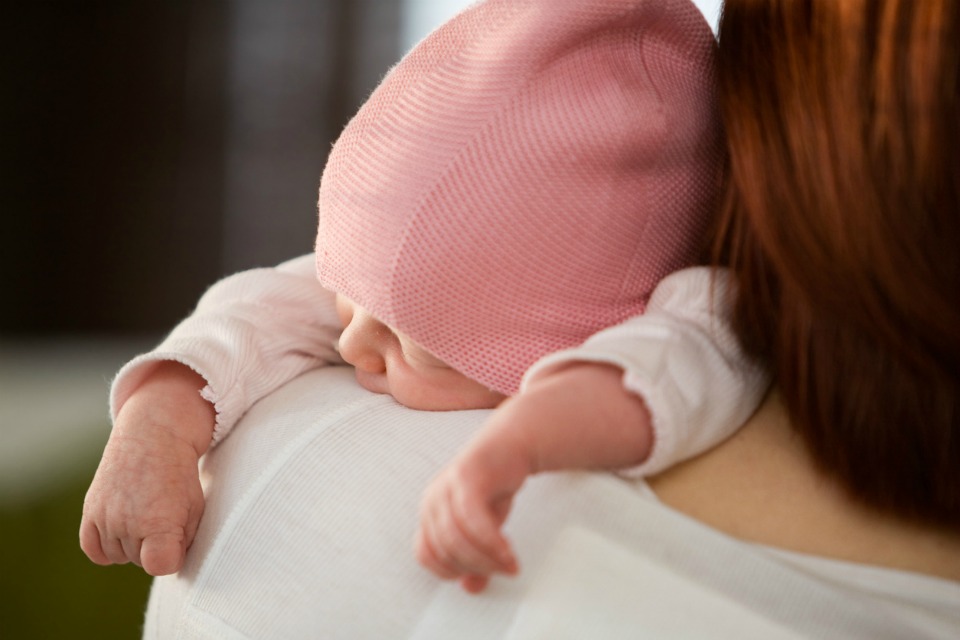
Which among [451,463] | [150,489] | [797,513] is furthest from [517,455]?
[150,489]

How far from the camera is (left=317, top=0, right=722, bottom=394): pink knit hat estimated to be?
2.01 feet

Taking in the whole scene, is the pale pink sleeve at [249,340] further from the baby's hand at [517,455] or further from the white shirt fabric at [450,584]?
the baby's hand at [517,455]

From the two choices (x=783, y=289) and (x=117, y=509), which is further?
(x=117, y=509)

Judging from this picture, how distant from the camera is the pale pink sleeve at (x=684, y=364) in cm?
53

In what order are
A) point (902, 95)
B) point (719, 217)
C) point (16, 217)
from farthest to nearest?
point (16, 217) → point (719, 217) → point (902, 95)

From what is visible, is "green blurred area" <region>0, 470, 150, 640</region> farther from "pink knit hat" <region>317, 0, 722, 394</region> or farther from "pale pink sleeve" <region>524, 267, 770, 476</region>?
"pale pink sleeve" <region>524, 267, 770, 476</region>

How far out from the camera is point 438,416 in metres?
0.66

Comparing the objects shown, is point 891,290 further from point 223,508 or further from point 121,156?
point 121,156

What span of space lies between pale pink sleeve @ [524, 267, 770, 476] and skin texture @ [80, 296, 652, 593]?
0.4 inches

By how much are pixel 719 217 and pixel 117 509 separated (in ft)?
1.53

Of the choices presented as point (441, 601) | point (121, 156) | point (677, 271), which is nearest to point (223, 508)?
point (441, 601)

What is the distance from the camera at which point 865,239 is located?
515 millimetres

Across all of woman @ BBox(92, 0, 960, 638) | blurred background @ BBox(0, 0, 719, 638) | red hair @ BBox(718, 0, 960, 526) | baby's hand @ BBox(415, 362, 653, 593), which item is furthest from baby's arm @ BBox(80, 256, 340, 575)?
blurred background @ BBox(0, 0, 719, 638)

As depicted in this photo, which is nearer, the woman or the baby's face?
the woman
